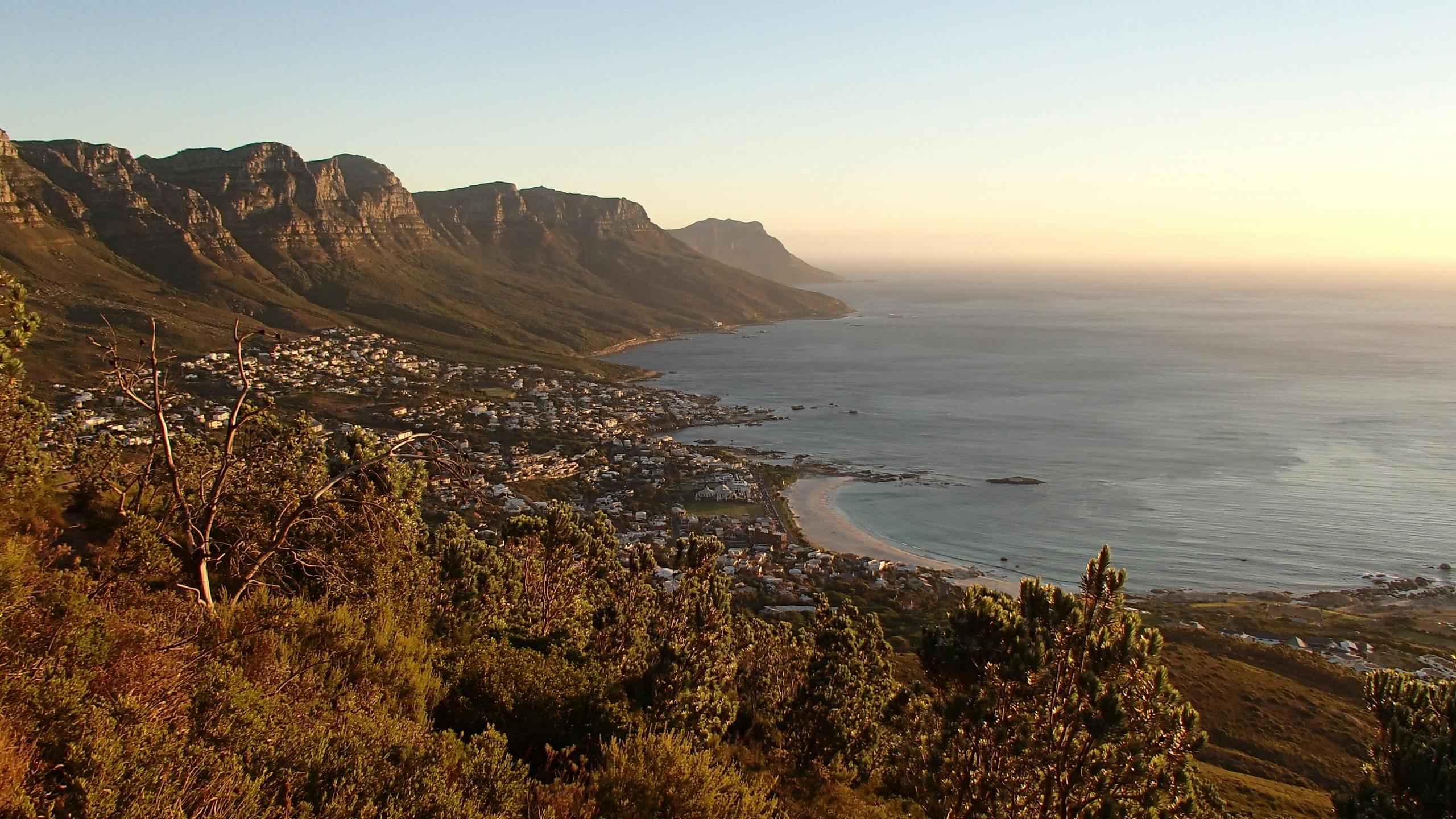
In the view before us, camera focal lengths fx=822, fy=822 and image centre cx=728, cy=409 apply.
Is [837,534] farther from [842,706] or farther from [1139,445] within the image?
[1139,445]

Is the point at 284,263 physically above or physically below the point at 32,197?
below

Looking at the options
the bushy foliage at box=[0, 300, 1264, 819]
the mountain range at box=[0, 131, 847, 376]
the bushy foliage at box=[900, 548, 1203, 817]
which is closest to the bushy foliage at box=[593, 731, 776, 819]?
the bushy foliage at box=[0, 300, 1264, 819]

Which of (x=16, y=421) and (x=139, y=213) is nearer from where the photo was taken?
(x=16, y=421)

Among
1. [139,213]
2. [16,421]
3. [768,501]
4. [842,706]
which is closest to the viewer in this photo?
[16,421]

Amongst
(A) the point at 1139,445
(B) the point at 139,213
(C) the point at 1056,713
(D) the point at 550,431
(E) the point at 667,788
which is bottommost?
(D) the point at 550,431

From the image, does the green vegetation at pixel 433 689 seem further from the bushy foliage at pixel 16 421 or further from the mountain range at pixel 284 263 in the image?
the mountain range at pixel 284 263

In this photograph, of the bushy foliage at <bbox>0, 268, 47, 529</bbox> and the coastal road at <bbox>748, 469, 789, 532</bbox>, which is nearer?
the bushy foliage at <bbox>0, 268, 47, 529</bbox>

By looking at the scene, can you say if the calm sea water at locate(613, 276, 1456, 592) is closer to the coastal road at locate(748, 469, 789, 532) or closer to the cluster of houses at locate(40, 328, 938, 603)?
the coastal road at locate(748, 469, 789, 532)

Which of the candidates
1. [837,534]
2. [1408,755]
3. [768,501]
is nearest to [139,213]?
[768,501]
